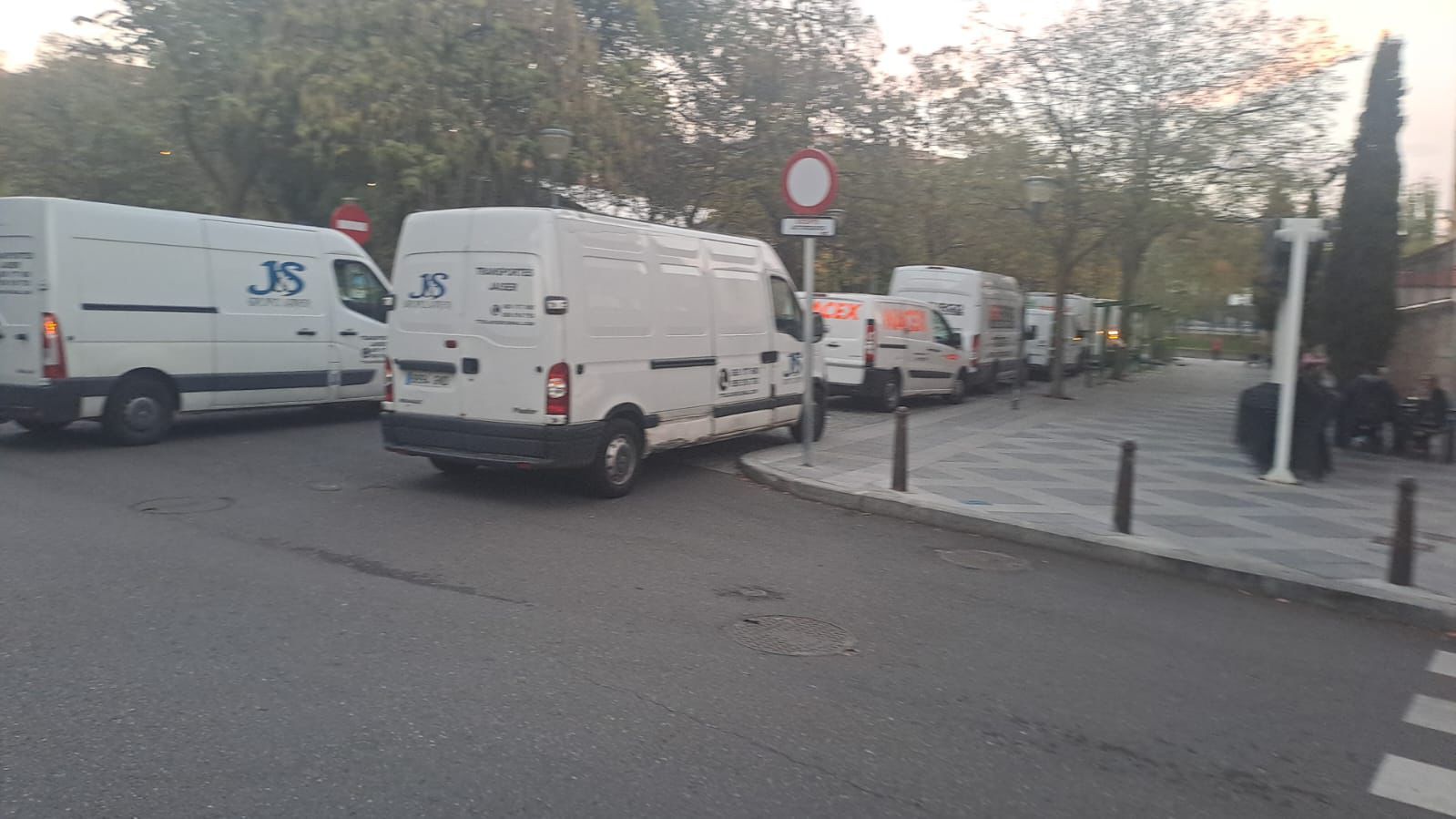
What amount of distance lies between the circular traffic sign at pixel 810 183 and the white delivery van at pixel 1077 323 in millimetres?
19536

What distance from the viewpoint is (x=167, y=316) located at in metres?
11.4

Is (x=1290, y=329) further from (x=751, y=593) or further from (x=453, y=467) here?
(x=453, y=467)

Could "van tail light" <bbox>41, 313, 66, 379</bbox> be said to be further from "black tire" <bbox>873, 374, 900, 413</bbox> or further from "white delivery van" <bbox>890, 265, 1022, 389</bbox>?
"white delivery van" <bbox>890, 265, 1022, 389</bbox>

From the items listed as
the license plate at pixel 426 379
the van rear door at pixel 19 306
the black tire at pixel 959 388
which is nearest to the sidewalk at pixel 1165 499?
the black tire at pixel 959 388

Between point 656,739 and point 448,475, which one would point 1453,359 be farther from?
point 656,739

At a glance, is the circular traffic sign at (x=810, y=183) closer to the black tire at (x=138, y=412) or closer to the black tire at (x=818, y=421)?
the black tire at (x=818, y=421)

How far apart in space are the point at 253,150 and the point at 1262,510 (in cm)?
1846

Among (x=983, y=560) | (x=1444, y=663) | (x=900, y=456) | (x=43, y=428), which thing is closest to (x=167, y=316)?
(x=43, y=428)

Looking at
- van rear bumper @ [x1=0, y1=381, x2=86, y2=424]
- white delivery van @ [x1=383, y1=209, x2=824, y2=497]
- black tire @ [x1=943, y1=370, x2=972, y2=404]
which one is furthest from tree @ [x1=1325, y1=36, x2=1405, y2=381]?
van rear bumper @ [x1=0, y1=381, x2=86, y2=424]

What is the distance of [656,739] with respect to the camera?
4203 mm

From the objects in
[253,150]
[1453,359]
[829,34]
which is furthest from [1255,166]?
[253,150]

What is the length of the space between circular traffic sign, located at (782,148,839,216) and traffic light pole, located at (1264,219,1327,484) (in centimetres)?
489

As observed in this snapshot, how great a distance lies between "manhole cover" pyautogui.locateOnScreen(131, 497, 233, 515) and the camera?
8.12 m

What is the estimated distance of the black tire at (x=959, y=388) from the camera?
1997 centimetres
